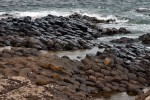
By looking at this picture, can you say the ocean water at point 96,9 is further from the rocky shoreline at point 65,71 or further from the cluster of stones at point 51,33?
the rocky shoreline at point 65,71

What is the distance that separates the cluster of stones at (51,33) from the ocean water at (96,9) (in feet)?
17.9

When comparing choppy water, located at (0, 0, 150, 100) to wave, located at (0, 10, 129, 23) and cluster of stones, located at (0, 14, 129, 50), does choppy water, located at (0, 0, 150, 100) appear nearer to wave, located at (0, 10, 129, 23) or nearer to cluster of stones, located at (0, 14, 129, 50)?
wave, located at (0, 10, 129, 23)

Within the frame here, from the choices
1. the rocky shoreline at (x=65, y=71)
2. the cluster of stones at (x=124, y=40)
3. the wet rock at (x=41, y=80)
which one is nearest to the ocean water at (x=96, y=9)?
the cluster of stones at (x=124, y=40)

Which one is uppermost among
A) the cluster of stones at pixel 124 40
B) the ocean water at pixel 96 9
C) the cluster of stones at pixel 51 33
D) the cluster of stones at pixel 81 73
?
the cluster of stones at pixel 81 73

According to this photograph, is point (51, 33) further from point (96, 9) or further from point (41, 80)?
point (96, 9)

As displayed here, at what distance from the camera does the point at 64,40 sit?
90.5ft

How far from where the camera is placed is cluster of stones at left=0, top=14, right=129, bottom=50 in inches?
1044

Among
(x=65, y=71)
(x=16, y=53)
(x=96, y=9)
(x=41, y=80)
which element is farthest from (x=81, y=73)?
(x=96, y=9)

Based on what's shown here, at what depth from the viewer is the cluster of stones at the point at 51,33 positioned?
1044 inches

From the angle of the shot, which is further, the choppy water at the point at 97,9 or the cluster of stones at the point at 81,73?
the choppy water at the point at 97,9

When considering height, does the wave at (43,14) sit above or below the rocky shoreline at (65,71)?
below

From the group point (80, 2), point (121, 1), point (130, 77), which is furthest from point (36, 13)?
point (130, 77)

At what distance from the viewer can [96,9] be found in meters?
48.1

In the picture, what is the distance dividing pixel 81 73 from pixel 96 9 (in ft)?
97.0
